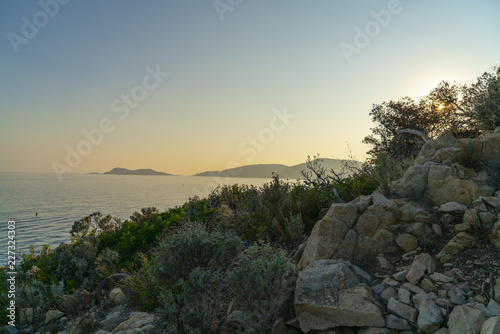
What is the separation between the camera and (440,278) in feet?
12.6

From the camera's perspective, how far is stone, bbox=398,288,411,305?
361cm

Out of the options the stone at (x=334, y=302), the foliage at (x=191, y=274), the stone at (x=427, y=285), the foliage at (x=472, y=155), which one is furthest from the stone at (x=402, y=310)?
the foliage at (x=472, y=155)

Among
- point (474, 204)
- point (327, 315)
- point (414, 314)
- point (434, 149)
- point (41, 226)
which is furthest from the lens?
point (41, 226)

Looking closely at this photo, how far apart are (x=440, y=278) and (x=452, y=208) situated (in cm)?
174

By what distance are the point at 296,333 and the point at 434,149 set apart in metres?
6.34

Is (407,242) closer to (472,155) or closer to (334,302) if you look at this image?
(334,302)

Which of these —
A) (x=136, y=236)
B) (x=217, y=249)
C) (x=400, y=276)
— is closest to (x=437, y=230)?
(x=400, y=276)

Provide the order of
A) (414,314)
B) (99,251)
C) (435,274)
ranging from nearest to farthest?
(414,314)
(435,274)
(99,251)

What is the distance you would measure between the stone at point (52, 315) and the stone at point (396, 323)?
23.1 ft

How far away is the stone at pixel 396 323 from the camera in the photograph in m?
3.32

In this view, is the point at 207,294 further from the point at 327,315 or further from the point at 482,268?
the point at 482,268

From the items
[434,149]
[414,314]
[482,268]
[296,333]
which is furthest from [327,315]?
[434,149]

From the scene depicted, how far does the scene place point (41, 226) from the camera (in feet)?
62.5

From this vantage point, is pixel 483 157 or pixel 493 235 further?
pixel 483 157
